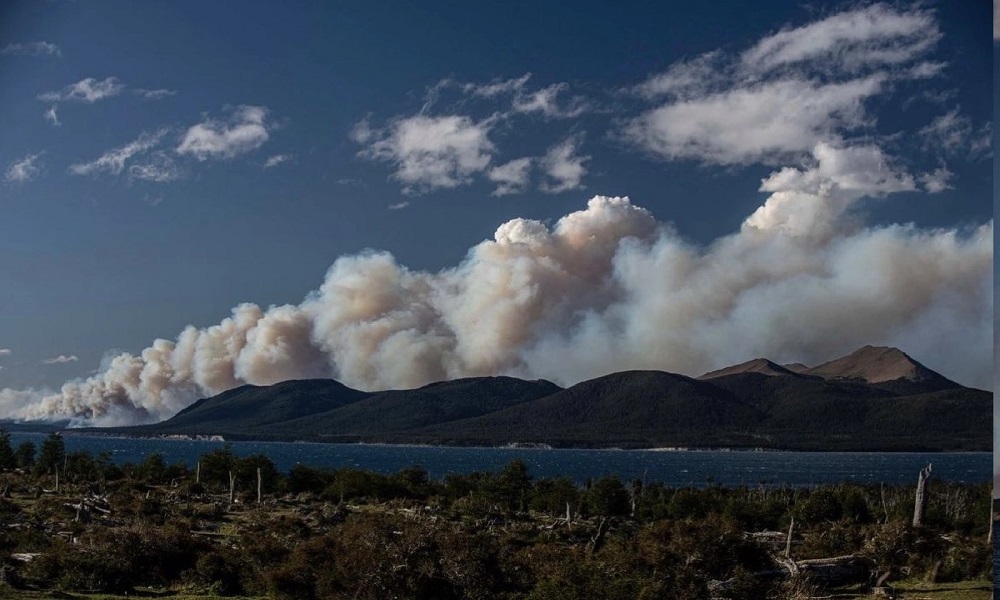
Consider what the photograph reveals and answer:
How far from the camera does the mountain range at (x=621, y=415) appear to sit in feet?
383

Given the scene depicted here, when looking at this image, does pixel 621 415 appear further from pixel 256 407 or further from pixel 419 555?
pixel 419 555

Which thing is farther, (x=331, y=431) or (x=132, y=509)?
(x=331, y=431)

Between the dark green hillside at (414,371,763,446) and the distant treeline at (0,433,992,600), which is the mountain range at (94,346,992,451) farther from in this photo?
the distant treeline at (0,433,992,600)

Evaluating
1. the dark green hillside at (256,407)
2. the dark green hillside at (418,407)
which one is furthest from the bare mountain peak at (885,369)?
the dark green hillside at (256,407)

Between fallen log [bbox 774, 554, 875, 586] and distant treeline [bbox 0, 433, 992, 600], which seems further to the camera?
fallen log [bbox 774, 554, 875, 586]

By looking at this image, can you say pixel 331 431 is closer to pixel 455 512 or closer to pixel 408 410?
pixel 408 410

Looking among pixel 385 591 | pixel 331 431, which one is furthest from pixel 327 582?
pixel 331 431

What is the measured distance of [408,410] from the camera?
428 ft

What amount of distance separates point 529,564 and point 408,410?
120 m

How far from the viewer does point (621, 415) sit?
127m

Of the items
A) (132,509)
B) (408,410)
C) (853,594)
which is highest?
(408,410)

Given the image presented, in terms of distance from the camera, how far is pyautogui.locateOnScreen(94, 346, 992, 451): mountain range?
4601 inches

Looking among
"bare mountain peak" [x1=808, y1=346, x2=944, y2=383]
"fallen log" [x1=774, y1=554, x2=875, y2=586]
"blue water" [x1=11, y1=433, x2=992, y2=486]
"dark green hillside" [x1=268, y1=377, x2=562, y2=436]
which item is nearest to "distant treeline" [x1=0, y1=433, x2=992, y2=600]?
"fallen log" [x1=774, y1=554, x2=875, y2=586]

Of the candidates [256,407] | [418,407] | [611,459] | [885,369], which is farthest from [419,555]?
[885,369]
